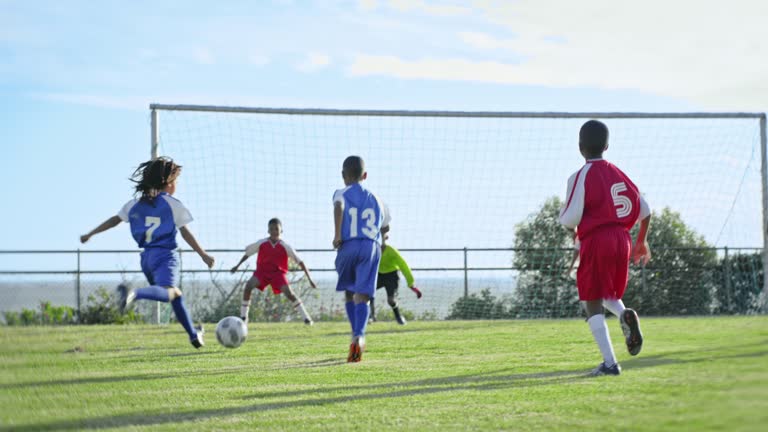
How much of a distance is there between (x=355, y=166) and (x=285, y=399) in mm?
2936

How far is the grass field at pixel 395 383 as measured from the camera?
3.88 feet

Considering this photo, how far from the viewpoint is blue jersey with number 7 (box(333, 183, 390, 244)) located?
21.8ft

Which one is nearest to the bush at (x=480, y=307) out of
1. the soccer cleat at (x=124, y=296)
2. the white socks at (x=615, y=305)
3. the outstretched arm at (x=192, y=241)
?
the outstretched arm at (x=192, y=241)

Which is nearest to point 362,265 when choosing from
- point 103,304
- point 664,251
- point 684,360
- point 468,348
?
point 468,348

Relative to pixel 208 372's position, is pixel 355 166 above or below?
above

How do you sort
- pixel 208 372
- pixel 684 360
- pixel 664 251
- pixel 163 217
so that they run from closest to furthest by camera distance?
pixel 684 360 < pixel 208 372 < pixel 163 217 < pixel 664 251

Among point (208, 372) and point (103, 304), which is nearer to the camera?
point (208, 372)

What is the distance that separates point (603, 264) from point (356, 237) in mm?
2444

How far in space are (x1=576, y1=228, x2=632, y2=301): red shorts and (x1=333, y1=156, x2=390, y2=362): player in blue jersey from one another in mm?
2210

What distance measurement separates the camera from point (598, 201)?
4848 millimetres

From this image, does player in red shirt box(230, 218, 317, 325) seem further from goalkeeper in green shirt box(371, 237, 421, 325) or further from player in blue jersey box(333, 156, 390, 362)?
player in blue jersey box(333, 156, 390, 362)

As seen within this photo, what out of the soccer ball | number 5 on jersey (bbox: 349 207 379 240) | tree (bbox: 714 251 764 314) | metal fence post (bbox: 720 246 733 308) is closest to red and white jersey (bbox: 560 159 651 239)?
number 5 on jersey (bbox: 349 207 379 240)

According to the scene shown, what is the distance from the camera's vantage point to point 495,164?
46.9ft

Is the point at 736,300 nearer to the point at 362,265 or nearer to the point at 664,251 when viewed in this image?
the point at 664,251
